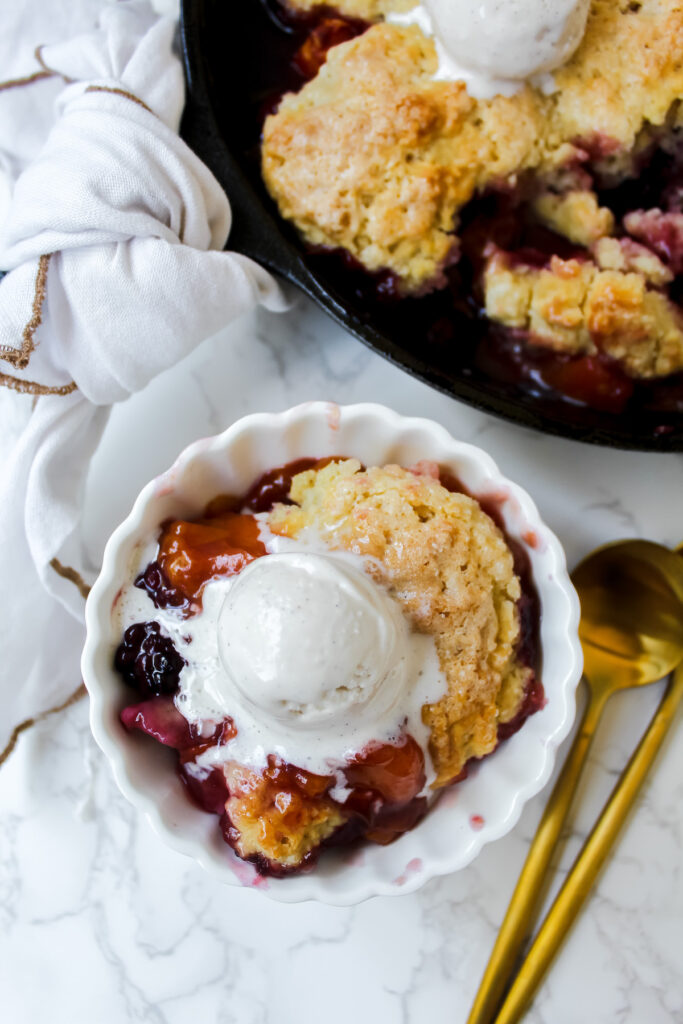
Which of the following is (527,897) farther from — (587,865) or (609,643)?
(609,643)

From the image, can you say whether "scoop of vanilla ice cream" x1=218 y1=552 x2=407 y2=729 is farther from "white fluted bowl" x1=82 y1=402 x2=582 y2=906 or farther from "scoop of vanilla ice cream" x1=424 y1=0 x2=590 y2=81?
"scoop of vanilla ice cream" x1=424 y1=0 x2=590 y2=81

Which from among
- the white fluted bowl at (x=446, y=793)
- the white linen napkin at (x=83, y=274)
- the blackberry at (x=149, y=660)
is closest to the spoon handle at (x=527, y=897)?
the white fluted bowl at (x=446, y=793)

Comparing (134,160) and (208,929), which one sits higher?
(134,160)

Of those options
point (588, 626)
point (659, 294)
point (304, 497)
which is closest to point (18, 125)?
point (304, 497)

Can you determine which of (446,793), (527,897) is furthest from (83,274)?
(527,897)

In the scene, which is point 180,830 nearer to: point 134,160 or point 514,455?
point 514,455

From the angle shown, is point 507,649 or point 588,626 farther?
point 588,626

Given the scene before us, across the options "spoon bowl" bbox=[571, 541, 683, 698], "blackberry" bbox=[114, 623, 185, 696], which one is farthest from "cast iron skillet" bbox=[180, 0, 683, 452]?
"blackberry" bbox=[114, 623, 185, 696]
